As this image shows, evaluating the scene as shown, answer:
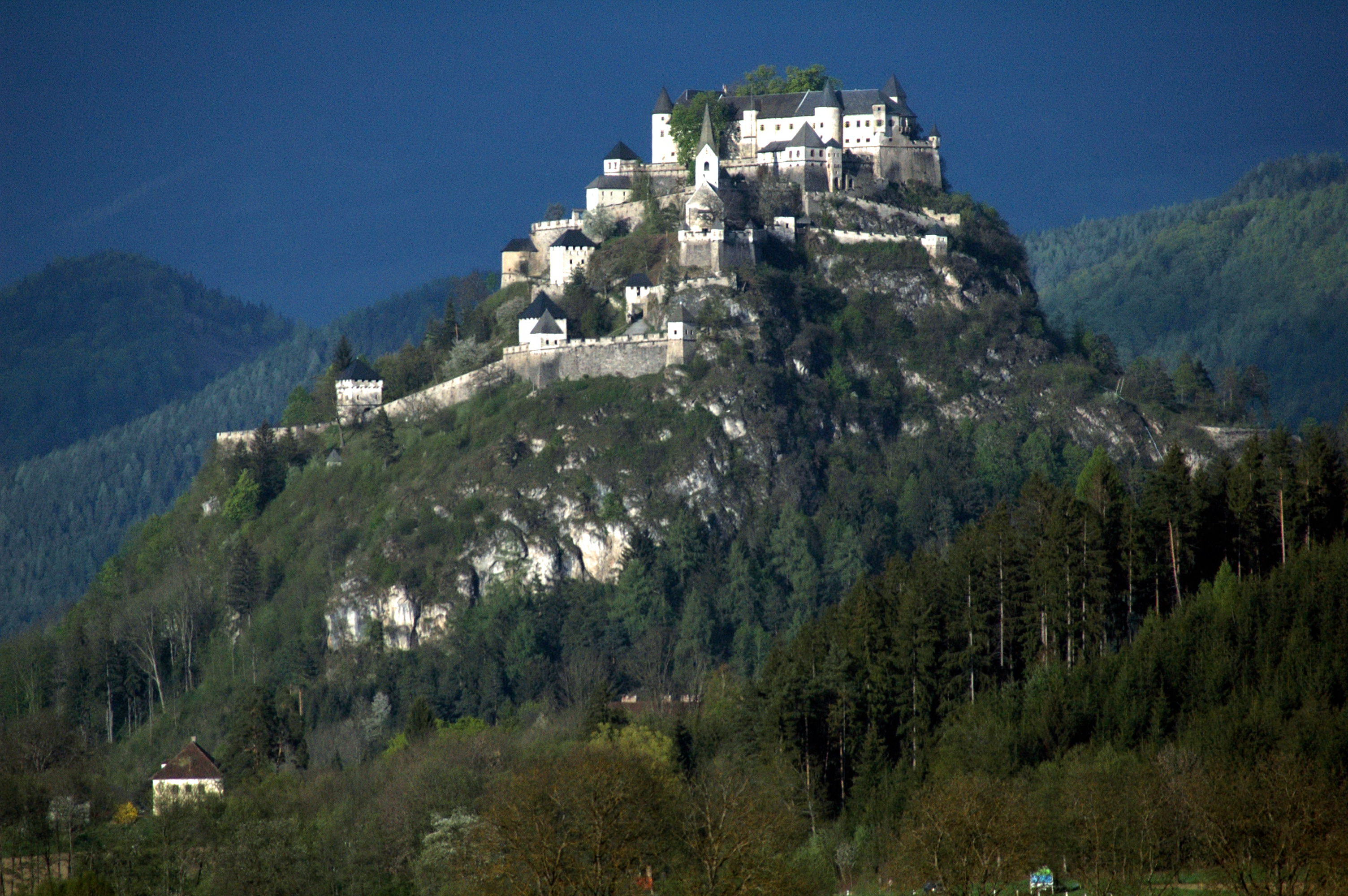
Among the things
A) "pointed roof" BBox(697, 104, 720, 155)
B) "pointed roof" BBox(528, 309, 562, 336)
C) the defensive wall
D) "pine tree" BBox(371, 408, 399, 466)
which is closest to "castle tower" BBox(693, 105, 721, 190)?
"pointed roof" BBox(697, 104, 720, 155)

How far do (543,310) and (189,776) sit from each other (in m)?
37.5

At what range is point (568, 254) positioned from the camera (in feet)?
414

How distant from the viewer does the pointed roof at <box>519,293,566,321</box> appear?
120250mm

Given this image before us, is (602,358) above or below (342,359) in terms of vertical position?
below

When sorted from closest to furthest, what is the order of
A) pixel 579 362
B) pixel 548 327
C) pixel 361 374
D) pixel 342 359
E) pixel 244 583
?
pixel 579 362, pixel 548 327, pixel 244 583, pixel 361 374, pixel 342 359

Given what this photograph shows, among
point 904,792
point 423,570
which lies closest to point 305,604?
point 423,570

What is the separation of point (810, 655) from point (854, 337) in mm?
48731

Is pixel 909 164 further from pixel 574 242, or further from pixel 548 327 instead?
pixel 548 327

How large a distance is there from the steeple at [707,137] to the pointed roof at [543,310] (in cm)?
1267

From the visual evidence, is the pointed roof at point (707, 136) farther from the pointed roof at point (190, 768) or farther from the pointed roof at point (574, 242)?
the pointed roof at point (190, 768)

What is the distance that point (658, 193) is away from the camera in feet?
422

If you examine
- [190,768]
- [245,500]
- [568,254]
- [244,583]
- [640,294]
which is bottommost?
[190,768]

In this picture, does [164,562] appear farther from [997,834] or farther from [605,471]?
[997,834]

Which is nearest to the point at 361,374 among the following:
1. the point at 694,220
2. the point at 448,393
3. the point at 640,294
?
the point at 448,393
